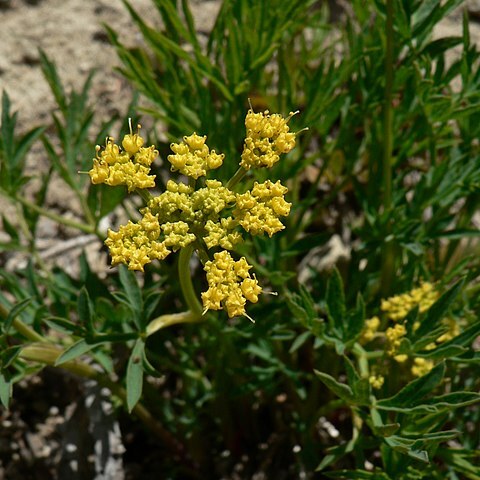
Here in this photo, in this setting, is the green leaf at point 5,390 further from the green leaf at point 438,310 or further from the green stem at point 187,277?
the green leaf at point 438,310

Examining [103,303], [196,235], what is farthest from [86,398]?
[196,235]

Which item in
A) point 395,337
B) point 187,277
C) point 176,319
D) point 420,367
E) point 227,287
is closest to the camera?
point 227,287

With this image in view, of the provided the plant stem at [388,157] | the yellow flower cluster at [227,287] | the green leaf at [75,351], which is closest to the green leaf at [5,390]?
the green leaf at [75,351]

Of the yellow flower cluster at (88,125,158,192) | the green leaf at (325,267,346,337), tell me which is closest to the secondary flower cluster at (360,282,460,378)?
the green leaf at (325,267,346,337)

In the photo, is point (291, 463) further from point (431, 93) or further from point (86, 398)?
point (431, 93)

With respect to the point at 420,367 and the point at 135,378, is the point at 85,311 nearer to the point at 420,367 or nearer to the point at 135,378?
the point at 135,378

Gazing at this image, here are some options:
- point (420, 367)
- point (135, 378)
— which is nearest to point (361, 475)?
point (420, 367)
